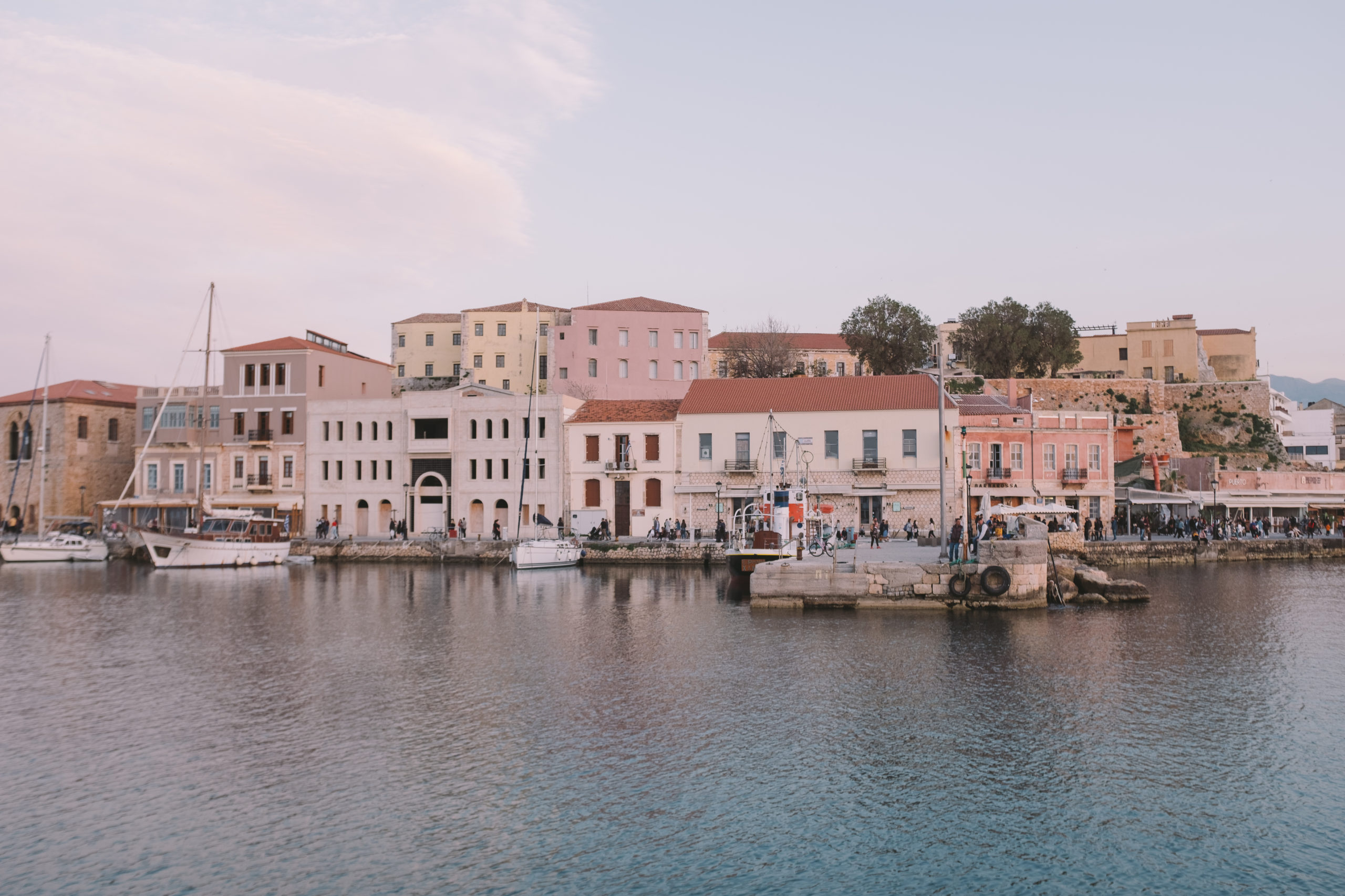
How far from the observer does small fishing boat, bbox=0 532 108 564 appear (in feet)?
166

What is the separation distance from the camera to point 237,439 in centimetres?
5953

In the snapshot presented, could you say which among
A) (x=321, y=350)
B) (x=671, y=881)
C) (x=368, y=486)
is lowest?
(x=671, y=881)

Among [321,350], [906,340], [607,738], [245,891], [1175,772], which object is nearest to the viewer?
[245,891]

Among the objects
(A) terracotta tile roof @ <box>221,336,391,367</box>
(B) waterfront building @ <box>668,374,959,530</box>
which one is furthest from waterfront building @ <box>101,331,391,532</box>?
(B) waterfront building @ <box>668,374,959,530</box>

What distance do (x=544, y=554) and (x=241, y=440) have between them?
25.4 metres

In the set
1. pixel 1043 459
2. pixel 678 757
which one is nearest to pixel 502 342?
Result: pixel 1043 459

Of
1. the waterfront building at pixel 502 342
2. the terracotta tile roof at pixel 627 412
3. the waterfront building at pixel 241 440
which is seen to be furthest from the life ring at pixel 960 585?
the waterfront building at pixel 502 342

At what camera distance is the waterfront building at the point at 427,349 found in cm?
8019

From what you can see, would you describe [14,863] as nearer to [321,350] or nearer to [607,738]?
[607,738]

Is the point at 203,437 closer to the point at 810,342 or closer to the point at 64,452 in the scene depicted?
the point at 64,452

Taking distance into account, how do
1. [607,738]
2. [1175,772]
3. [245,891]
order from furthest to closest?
1. [607,738]
2. [1175,772]
3. [245,891]

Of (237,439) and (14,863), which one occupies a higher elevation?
(237,439)

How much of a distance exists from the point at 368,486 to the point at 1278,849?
5283 cm

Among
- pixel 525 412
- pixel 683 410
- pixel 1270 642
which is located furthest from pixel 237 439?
pixel 1270 642
